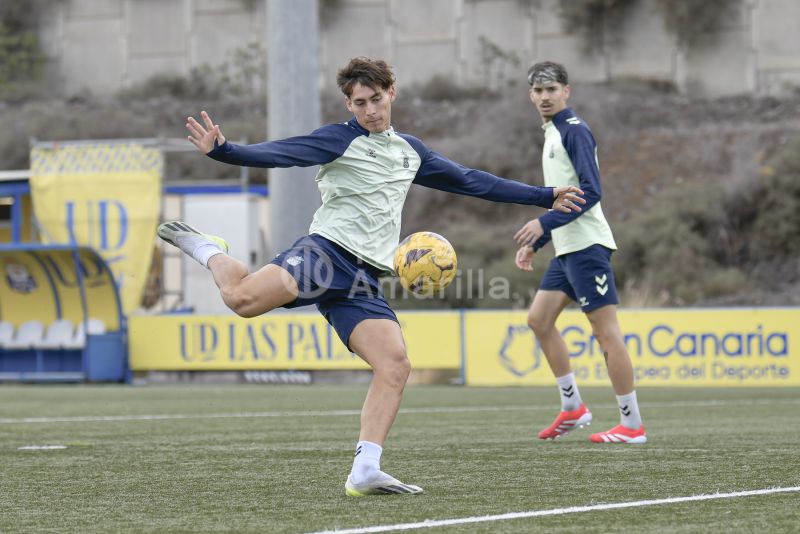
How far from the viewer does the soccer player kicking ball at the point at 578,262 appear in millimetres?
8008

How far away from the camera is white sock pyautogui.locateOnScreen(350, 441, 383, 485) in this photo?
553cm

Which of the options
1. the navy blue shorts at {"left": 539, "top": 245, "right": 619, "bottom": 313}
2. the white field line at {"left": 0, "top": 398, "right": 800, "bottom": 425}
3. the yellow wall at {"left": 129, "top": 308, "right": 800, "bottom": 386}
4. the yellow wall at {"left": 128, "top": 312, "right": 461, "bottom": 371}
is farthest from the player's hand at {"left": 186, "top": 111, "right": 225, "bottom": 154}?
the yellow wall at {"left": 128, "top": 312, "right": 461, "bottom": 371}

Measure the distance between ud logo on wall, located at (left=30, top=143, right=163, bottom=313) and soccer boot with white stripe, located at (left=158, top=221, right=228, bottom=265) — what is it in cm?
1356

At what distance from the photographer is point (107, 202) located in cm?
2033

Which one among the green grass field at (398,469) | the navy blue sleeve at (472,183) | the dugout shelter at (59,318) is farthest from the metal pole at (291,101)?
the navy blue sleeve at (472,183)

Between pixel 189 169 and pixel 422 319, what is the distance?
22153 mm

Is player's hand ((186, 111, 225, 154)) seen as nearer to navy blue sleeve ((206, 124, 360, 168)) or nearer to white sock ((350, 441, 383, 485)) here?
navy blue sleeve ((206, 124, 360, 168))

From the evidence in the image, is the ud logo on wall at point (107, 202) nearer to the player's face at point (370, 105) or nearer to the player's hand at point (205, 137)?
the player's face at point (370, 105)

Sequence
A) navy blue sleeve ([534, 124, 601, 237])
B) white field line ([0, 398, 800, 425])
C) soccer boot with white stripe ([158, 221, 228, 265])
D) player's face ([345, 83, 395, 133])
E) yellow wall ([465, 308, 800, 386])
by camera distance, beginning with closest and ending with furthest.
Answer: player's face ([345, 83, 395, 133]) < soccer boot with white stripe ([158, 221, 228, 265]) < navy blue sleeve ([534, 124, 601, 237]) < white field line ([0, 398, 800, 425]) < yellow wall ([465, 308, 800, 386])

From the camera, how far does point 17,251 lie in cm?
1950

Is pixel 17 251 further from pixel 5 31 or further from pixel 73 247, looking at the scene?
pixel 5 31

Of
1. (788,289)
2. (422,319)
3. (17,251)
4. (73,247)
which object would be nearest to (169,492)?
(422,319)

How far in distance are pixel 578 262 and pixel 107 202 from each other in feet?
44.1

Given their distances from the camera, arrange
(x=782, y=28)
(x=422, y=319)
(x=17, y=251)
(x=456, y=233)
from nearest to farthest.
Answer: (x=422, y=319) → (x=17, y=251) → (x=456, y=233) → (x=782, y=28)
